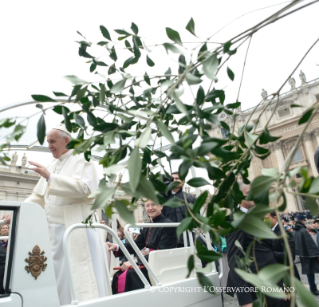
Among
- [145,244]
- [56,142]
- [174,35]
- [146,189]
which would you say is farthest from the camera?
[145,244]

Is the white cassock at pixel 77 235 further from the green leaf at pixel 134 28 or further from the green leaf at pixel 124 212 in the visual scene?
the green leaf at pixel 124 212

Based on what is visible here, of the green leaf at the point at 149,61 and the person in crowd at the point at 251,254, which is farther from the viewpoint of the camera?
the person in crowd at the point at 251,254

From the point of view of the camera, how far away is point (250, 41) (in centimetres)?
129

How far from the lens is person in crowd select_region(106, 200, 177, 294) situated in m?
3.20

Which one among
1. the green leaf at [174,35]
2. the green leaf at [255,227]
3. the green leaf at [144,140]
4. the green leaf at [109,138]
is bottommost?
the green leaf at [255,227]

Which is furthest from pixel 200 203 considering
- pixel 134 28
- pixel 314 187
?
pixel 134 28

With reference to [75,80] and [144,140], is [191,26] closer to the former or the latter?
[75,80]

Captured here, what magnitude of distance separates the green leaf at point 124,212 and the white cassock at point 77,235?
6.66 feet

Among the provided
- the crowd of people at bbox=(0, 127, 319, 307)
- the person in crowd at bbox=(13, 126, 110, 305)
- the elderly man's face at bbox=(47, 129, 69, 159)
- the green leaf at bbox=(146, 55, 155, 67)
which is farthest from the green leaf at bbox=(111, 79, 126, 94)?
the elderly man's face at bbox=(47, 129, 69, 159)

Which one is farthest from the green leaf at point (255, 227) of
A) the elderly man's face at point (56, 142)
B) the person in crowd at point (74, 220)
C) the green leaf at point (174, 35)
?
the elderly man's face at point (56, 142)

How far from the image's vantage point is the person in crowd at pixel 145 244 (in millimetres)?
3197

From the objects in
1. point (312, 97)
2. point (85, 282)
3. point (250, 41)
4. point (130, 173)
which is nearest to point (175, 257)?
point (85, 282)

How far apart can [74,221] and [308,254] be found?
6.80m

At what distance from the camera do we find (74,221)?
2.93 meters
